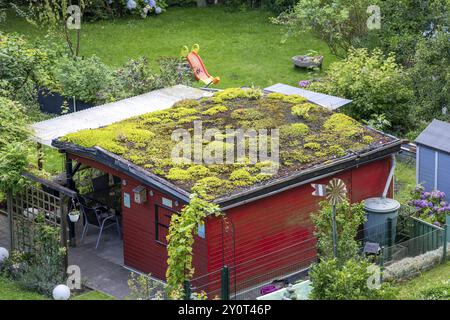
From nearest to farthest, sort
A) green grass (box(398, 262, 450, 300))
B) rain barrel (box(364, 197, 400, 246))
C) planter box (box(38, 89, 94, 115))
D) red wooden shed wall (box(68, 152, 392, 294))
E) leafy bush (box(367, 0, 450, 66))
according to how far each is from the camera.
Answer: green grass (box(398, 262, 450, 300)) < red wooden shed wall (box(68, 152, 392, 294)) < rain barrel (box(364, 197, 400, 246)) < planter box (box(38, 89, 94, 115)) < leafy bush (box(367, 0, 450, 66))

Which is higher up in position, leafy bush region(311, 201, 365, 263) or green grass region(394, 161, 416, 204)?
leafy bush region(311, 201, 365, 263)

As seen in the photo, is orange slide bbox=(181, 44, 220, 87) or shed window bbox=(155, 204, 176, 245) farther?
orange slide bbox=(181, 44, 220, 87)

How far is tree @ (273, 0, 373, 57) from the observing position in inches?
1277

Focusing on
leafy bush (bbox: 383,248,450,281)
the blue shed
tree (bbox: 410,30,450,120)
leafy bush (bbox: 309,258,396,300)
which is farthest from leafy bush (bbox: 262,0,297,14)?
leafy bush (bbox: 309,258,396,300)

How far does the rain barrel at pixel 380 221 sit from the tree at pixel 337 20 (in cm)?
1161

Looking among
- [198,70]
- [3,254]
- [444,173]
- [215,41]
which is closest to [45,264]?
[3,254]

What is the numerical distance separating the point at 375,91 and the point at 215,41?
35.7ft

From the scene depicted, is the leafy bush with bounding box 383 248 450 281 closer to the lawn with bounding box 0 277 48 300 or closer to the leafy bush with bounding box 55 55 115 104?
the lawn with bounding box 0 277 48 300

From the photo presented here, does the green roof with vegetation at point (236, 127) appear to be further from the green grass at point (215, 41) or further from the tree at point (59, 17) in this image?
the tree at point (59, 17)

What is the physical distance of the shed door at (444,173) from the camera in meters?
23.5

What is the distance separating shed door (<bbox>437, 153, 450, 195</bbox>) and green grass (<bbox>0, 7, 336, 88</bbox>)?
10.5m
